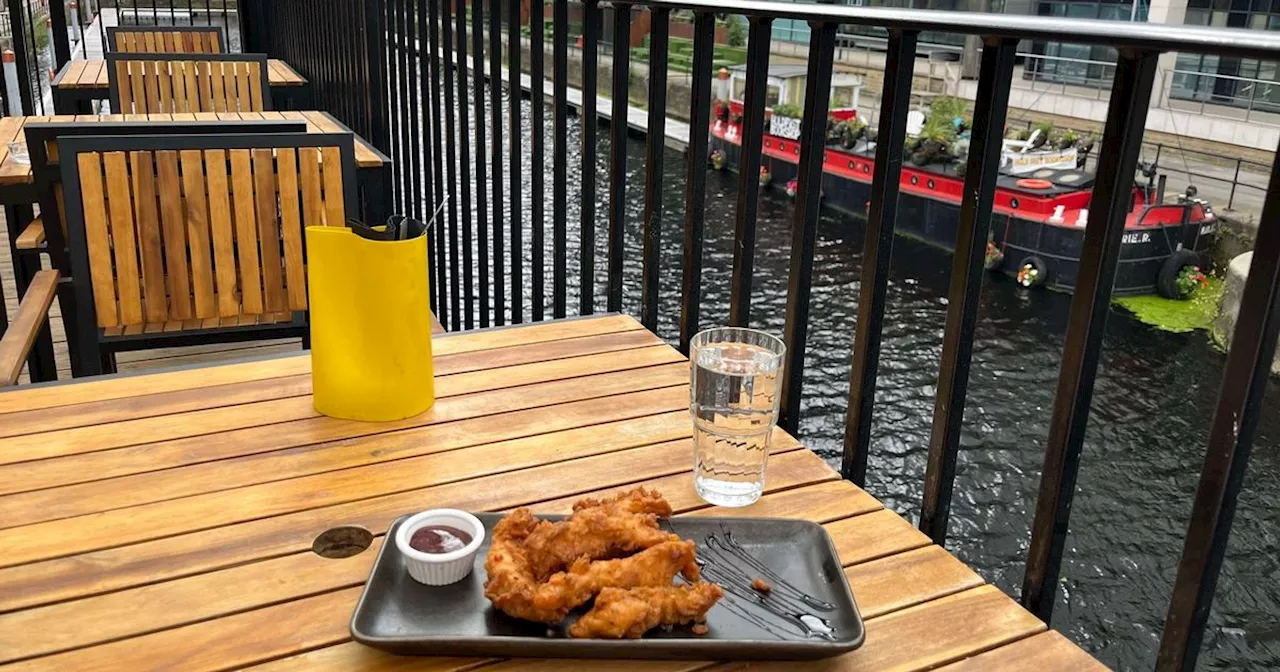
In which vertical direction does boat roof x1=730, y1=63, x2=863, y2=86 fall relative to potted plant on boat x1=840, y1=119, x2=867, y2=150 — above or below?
above

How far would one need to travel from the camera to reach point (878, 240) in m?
1.42

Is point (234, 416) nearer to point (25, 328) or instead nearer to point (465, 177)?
point (25, 328)

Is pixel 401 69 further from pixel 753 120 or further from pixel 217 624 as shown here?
pixel 217 624

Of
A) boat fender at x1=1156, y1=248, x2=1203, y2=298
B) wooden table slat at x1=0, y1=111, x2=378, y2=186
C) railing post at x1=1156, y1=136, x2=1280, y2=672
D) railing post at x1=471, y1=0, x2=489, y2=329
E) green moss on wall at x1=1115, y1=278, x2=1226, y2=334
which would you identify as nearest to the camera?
railing post at x1=1156, y1=136, x2=1280, y2=672

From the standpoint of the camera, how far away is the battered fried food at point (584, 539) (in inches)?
37.8

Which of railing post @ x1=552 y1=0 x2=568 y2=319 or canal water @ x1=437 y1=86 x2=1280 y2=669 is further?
canal water @ x1=437 y1=86 x2=1280 y2=669

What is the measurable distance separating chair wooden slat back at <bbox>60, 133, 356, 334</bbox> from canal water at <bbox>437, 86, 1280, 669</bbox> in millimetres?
5719

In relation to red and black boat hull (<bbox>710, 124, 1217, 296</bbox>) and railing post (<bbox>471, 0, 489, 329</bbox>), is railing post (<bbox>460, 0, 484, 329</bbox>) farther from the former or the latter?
red and black boat hull (<bbox>710, 124, 1217, 296</bbox>)

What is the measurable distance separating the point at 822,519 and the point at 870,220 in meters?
0.46

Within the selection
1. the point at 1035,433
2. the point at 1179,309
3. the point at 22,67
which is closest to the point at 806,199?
the point at 22,67

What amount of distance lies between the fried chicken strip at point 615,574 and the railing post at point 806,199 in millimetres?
653

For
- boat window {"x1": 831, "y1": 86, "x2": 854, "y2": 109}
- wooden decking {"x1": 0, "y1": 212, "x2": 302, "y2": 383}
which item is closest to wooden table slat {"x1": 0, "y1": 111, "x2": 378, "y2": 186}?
wooden decking {"x1": 0, "y1": 212, "x2": 302, "y2": 383}

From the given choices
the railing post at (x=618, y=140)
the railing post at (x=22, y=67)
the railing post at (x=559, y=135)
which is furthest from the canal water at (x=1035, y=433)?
the railing post at (x=618, y=140)

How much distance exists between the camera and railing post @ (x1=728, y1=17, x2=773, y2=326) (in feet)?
5.16
